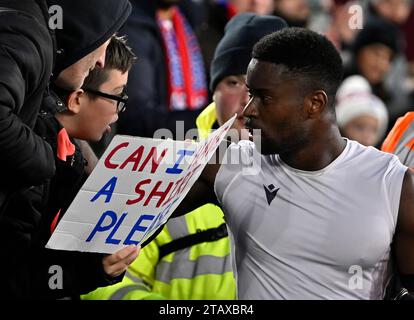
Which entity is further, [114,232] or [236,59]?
[236,59]

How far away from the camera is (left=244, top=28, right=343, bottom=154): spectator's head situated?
3256mm

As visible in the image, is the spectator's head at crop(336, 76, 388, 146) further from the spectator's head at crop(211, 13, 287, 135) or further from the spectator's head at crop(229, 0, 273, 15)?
the spectator's head at crop(211, 13, 287, 135)

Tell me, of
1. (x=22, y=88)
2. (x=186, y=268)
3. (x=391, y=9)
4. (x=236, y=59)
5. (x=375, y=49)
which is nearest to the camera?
(x=22, y=88)

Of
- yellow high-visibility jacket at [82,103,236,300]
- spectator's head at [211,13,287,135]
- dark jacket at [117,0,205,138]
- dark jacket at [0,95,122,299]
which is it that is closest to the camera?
dark jacket at [0,95,122,299]

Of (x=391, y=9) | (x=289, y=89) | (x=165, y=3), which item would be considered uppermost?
(x=289, y=89)

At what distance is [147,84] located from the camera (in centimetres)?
573

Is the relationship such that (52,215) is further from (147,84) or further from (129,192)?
(147,84)

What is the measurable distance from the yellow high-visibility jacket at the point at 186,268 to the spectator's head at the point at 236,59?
0.47m

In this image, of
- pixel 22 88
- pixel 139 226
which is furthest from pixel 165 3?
pixel 22 88

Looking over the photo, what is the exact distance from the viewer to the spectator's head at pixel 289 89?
3256 mm

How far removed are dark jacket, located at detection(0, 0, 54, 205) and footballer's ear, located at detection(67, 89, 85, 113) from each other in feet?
2.06

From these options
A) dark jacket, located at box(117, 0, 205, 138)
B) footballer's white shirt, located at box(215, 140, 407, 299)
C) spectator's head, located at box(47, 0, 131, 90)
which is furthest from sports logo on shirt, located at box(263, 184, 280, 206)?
dark jacket, located at box(117, 0, 205, 138)

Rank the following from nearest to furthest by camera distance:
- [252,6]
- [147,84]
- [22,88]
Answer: [22,88] → [147,84] → [252,6]

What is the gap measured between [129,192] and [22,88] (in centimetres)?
46
